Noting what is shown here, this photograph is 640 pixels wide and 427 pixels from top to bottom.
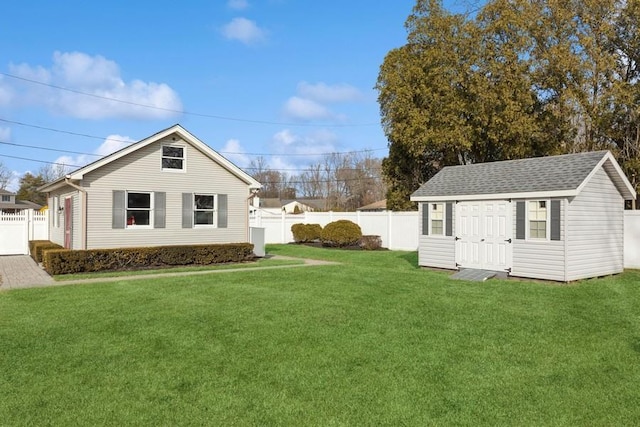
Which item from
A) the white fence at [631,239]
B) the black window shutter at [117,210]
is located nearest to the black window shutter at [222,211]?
the black window shutter at [117,210]

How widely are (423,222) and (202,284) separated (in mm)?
7501

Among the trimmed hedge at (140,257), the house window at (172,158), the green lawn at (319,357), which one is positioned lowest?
the green lawn at (319,357)

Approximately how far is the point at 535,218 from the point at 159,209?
11.9 m

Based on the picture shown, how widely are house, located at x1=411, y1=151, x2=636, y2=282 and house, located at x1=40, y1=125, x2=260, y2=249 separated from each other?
24.1 feet

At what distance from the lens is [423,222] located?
1561cm

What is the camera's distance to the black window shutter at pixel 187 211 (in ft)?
55.8

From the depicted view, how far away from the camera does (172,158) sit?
Result: 16953 millimetres

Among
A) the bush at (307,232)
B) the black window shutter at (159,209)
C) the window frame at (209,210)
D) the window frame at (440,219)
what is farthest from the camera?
the bush at (307,232)

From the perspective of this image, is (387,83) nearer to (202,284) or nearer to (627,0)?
(627,0)

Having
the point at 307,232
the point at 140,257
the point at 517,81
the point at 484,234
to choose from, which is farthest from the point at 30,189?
the point at 484,234

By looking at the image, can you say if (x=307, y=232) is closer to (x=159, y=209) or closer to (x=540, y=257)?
(x=159, y=209)

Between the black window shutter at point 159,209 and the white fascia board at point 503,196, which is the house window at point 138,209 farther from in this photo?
the white fascia board at point 503,196

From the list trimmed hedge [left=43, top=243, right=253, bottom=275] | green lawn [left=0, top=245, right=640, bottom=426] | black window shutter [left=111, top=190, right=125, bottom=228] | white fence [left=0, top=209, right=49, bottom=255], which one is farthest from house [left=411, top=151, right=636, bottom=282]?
white fence [left=0, top=209, right=49, bottom=255]

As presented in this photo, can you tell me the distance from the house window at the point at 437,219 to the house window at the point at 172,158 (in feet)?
29.0
